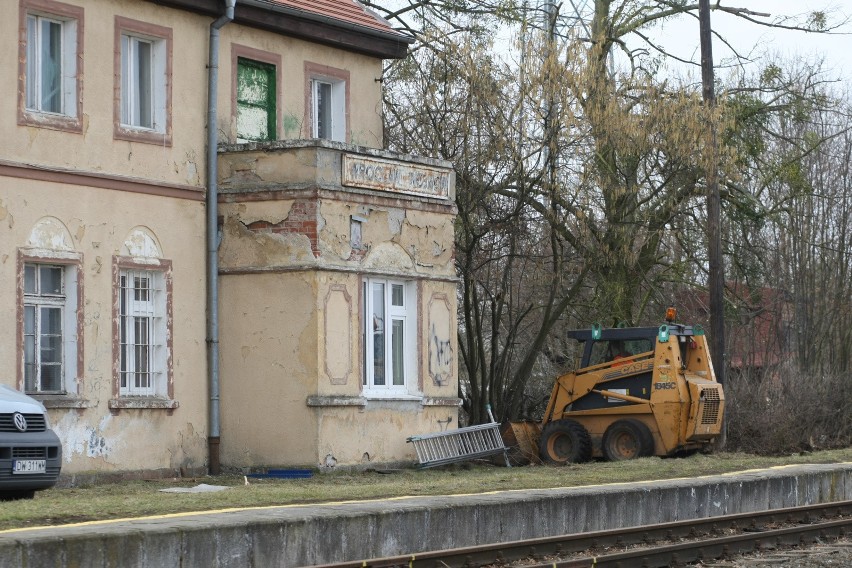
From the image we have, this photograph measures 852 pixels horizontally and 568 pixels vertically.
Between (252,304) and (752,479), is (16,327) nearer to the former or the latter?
(252,304)

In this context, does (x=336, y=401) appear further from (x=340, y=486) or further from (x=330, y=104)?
(x=330, y=104)

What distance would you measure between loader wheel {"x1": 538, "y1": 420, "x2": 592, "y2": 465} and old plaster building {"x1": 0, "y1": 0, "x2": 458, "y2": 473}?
312 cm

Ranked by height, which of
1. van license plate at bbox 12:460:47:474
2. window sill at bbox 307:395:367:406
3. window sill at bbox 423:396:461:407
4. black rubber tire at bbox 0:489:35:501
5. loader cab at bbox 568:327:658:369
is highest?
loader cab at bbox 568:327:658:369

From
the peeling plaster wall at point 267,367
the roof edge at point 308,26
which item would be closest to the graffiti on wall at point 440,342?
the peeling plaster wall at point 267,367

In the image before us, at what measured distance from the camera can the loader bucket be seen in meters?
25.2

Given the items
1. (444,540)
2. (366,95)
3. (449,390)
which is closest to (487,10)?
(366,95)

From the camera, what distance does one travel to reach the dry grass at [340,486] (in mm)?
12930

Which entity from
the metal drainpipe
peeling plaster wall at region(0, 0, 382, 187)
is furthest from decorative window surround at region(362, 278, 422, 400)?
peeling plaster wall at region(0, 0, 382, 187)

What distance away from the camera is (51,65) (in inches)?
721

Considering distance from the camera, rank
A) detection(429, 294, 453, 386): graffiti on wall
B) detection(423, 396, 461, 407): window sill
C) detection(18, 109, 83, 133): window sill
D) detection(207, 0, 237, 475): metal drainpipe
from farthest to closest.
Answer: detection(429, 294, 453, 386): graffiti on wall < detection(423, 396, 461, 407): window sill < detection(207, 0, 237, 475): metal drainpipe < detection(18, 109, 83, 133): window sill

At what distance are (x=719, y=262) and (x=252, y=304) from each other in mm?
8747

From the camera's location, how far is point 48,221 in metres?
18.0

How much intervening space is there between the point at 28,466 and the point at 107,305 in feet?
17.1

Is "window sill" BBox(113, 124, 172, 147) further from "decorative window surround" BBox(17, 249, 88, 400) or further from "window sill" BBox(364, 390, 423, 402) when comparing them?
"window sill" BBox(364, 390, 423, 402)
